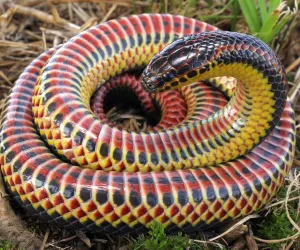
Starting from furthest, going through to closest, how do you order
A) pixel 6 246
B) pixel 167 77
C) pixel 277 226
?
pixel 277 226, pixel 6 246, pixel 167 77

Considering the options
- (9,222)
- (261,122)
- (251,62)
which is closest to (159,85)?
Result: (251,62)

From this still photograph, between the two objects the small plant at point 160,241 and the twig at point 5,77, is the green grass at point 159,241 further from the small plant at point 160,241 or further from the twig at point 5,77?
the twig at point 5,77

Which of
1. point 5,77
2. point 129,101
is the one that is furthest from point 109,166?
point 5,77

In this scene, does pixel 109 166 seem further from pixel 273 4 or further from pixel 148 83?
pixel 273 4

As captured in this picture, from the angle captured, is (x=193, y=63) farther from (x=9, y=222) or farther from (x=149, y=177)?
(x=9, y=222)

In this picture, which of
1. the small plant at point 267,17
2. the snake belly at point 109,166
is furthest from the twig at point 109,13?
the small plant at point 267,17

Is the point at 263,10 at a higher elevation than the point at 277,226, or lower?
higher
